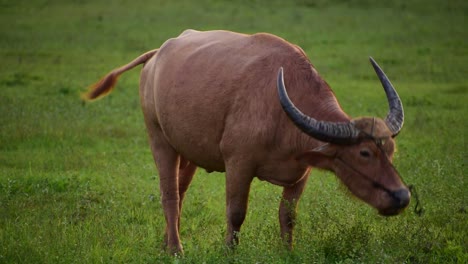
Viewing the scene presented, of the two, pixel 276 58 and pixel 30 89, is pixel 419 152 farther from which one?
pixel 30 89

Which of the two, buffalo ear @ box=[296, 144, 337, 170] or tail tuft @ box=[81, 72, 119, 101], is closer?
buffalo ear @ box=[296, 144, 337, 170]

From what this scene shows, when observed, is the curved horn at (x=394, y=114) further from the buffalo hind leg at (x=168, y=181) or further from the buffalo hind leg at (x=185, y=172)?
the buffalo hind leg at (x=185, y=172)

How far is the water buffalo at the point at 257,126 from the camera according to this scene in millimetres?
5910

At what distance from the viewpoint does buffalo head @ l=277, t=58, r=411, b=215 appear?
5.84m

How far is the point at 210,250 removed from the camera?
22.6 ft

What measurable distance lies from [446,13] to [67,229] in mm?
21370

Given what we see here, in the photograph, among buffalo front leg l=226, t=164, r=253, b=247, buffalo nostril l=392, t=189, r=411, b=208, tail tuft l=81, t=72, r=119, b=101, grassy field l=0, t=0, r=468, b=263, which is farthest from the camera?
tail tuft l=81, t=72, r=119, b=101

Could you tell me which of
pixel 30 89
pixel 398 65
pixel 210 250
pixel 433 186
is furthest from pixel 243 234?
pixel 398 65

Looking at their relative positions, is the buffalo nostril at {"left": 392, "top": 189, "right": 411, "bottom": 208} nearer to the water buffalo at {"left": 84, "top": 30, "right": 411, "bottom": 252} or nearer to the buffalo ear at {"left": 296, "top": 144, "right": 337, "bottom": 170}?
the water buffalo at {"left": 84, "top": 30, "right": 411, "bottom": 252}

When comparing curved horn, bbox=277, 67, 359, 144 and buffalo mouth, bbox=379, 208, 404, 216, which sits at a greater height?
curved horn, bbox=277, 67, 359, 144

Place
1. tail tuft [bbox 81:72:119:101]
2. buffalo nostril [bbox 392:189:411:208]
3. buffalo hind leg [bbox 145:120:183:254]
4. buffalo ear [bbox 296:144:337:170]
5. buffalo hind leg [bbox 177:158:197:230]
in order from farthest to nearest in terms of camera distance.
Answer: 1. tail tuft [bbox 81:72:119:101]
2. buffalo hind leg [bbox 177:158:197:230]
3. buffalo hind leg [bbox 145:120:183:254]
4. buffalo ear [bbox 296:144:337:170]
5. buffalo nostril [bbox 392:189:411:208]

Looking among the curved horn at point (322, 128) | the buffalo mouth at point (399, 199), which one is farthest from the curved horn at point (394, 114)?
the buffalo mouth at point (399, 199)

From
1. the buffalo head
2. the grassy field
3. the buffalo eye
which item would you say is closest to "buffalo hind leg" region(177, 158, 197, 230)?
the grassy field

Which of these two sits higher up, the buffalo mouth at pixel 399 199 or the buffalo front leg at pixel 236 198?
the buffalo mouth at pixel 399 199
